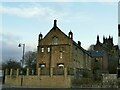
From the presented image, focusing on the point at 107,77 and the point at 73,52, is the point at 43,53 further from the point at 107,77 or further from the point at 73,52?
the point at 107,77

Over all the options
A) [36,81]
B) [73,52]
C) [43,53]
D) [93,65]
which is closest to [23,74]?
[36,81]

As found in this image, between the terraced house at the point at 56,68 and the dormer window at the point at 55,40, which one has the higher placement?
the dormer window at the point at 55,40

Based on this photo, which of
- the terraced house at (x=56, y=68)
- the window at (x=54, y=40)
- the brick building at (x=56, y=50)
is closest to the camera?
the terraced house at (x=56, y=68)

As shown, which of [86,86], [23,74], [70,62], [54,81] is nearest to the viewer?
[86,86]

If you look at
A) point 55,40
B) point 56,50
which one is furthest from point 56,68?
point 55,40

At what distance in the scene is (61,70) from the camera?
44812mm

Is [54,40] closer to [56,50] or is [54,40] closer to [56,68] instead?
[56,50]

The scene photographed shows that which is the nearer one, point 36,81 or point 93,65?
point 36,81

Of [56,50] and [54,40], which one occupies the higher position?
[54,40]

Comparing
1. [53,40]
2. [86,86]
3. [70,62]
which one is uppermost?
[53,40]

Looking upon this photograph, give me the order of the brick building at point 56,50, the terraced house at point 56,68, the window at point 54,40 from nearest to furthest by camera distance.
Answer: the terraced house at point 56,68
the brick building at point 56,50
the window at point 54,40

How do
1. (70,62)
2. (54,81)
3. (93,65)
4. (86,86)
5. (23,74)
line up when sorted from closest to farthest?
(86,86), (54,81), (23,74), (70,62), (93,65)

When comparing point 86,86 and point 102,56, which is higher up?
point 102,56

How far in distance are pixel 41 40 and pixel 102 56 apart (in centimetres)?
4091
